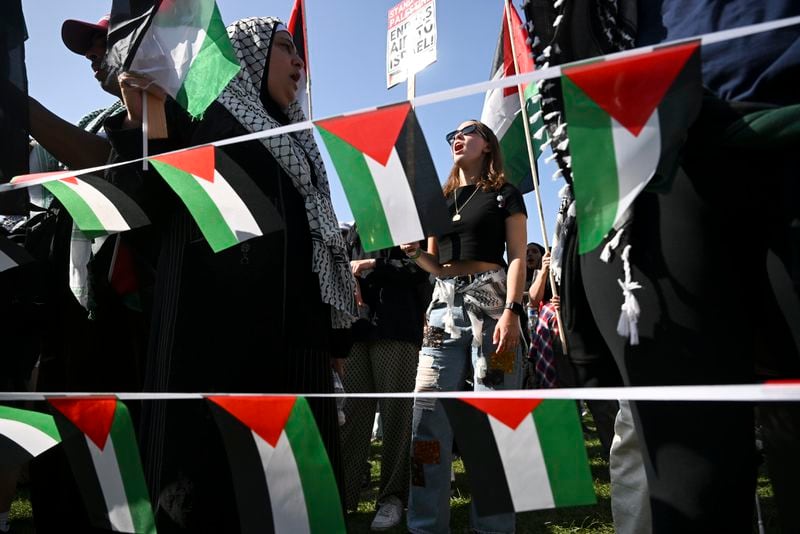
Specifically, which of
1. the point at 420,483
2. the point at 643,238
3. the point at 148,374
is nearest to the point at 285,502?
the point at 148,374

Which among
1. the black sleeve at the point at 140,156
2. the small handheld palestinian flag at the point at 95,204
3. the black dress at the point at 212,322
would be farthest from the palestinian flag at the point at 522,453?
the black sleeve at the point at 140,156

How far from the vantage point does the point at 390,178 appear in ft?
3.70

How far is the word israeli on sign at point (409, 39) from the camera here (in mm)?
3844

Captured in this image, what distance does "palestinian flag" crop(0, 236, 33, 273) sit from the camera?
1.62m

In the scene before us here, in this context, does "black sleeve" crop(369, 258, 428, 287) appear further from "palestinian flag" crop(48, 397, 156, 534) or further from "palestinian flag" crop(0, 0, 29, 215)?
"palestinian flag" crop(48, 397, 156, 534)

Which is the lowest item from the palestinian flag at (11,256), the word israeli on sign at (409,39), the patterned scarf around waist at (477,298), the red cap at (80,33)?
the patterned scarf around waist at (477,298)

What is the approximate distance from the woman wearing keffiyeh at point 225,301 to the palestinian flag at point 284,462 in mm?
376

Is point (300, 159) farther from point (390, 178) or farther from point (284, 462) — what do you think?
point (284, 462)

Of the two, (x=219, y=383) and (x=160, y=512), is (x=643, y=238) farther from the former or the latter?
(x=160, y=512)

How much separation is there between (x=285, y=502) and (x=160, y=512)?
0.52 meters

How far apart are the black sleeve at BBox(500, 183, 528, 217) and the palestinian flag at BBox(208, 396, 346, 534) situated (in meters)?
1.64

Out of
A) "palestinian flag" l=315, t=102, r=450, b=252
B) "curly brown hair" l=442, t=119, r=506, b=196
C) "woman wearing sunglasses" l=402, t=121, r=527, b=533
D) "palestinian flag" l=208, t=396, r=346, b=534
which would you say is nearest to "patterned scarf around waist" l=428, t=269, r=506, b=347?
"woman wearing sunglasses" l=402, t=121, r=527, b=533

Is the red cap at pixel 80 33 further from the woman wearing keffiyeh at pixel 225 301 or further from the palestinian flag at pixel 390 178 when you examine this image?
the palestinian flag at pixel 390 178

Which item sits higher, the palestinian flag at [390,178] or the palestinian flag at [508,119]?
the palestinian flag at [508,119]
